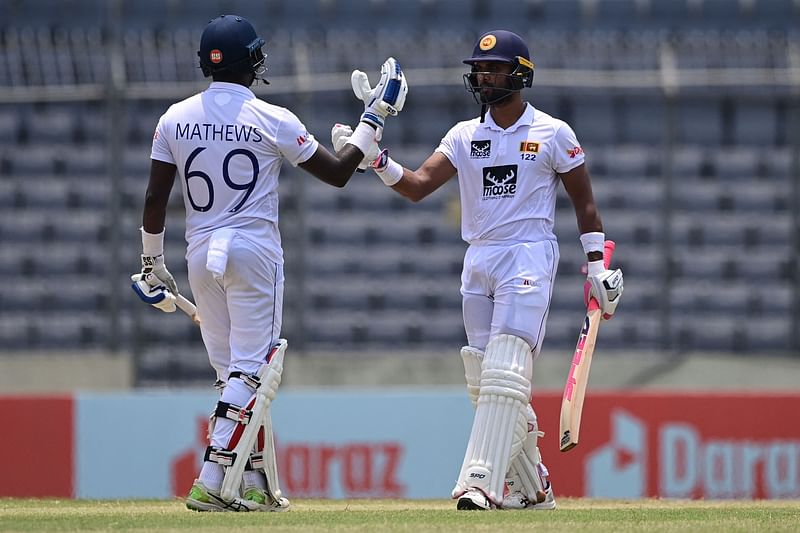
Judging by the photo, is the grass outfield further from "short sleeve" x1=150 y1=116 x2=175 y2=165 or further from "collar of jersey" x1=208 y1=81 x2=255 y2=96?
"collar of jersey" x1=208 y1=81 x2=255 y2=96

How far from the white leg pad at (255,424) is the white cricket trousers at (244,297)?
0.16ft

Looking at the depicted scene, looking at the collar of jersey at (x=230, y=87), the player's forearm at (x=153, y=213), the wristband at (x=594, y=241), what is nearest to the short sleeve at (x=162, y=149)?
A: the player's forearm at (x=153, y=213)

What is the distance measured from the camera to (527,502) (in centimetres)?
661

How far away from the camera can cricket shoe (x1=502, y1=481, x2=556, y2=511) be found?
6.54 m

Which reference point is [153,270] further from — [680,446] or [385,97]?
[680,446]

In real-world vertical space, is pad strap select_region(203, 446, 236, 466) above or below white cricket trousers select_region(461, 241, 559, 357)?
below

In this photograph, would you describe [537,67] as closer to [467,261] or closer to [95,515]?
[467,261]

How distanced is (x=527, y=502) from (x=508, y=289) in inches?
39.1

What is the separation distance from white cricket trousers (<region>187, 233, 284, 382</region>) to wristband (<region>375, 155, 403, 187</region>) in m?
0.74

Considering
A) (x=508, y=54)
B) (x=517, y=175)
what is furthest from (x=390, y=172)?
(x=508, y=54)

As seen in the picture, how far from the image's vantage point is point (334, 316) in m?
11.8

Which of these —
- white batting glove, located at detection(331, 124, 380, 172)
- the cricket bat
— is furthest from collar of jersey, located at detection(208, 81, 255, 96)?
the cricket bat

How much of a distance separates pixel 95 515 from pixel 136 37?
7117 mm

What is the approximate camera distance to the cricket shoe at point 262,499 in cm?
623
